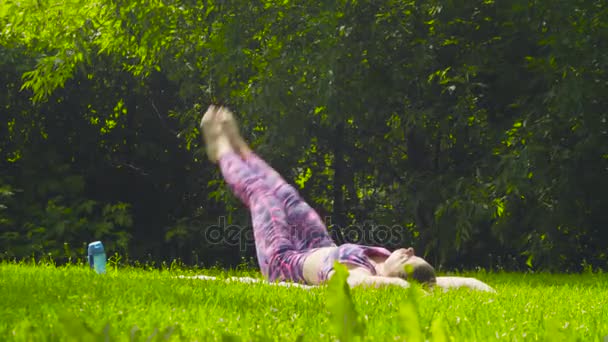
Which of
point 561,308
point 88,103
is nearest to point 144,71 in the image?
point 88,103

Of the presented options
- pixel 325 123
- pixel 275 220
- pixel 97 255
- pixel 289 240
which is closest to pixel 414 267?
pixel 289 240

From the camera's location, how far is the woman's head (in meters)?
5.37

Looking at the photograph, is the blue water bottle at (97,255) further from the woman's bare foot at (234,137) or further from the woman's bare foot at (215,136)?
the woman's bare foot at (234,137)

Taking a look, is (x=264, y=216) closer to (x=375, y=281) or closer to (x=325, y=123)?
(x=375, y=281)

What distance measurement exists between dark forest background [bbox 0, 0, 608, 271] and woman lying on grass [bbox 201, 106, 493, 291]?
77.5 inches

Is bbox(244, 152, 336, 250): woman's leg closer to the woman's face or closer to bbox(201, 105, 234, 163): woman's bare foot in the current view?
bbox(201, 105, 234, 163): woman's bare foot

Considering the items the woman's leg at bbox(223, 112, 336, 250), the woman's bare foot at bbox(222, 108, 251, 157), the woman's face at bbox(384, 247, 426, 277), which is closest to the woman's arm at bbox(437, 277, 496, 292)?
the woman's face at bbox(384, 247, 426, 277)

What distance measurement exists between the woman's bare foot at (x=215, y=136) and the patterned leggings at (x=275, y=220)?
0.12 metres

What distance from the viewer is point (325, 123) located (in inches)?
424

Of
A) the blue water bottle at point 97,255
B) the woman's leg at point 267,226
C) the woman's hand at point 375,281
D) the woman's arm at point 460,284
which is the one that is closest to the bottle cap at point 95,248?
the blue water bottle at point 97,255

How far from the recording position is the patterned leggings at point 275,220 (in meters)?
6.42

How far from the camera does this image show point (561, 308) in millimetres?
4230

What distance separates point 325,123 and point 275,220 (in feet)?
14.0

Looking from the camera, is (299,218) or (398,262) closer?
(398,262)
